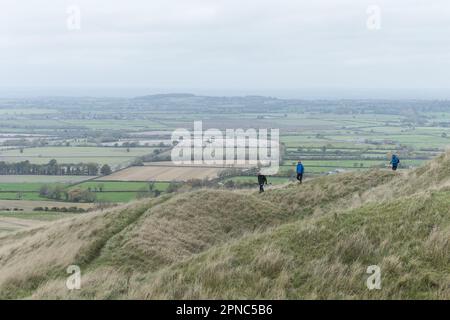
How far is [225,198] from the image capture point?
24125 mm

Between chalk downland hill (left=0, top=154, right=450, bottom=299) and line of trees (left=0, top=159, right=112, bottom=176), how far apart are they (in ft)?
141

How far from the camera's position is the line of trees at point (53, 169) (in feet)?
219

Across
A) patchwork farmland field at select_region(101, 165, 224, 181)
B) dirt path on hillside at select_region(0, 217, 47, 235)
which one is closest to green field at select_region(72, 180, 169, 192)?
patchwork farmland field at select_region(101, 165, 224, 181)

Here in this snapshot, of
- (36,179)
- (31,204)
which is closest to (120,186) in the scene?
(31,204)

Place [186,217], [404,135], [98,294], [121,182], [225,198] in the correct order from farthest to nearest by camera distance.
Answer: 1. [404,135]
2. [121,182]
3. [225,198]
4. [186,217]
5. [98,294]

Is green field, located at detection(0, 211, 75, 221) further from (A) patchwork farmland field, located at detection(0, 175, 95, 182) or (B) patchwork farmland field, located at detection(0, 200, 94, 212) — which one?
(A) patchwork farmland field, located at detection(0, 175, 95, 182)

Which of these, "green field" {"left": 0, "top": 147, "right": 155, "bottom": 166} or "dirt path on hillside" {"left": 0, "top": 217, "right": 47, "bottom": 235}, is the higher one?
"green field" {"left": 0, "top": 147, "right": 155, "bottom": 166}

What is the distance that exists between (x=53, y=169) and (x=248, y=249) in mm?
62433

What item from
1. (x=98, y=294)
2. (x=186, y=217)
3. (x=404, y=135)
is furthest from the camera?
(x=404, y=135)

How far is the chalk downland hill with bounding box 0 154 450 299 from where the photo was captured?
9.87 meters

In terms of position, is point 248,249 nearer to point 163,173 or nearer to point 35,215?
point 35,215
